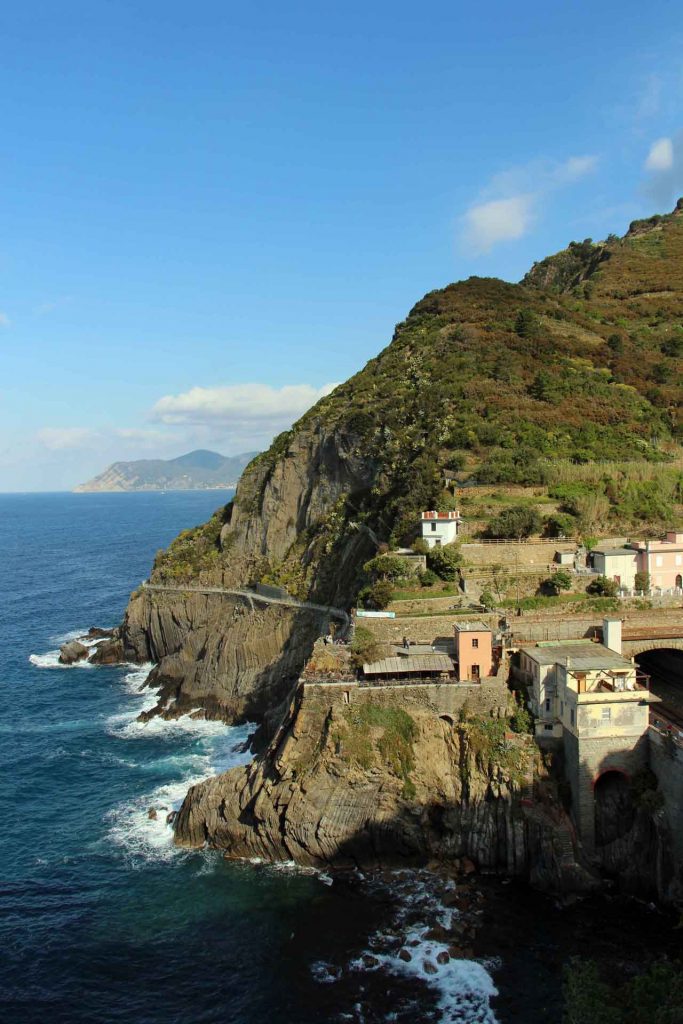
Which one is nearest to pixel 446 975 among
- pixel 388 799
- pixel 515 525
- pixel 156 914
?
pixel 388 799

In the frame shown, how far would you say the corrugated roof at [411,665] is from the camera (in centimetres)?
3947

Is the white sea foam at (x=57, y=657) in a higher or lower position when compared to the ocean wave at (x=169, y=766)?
higher

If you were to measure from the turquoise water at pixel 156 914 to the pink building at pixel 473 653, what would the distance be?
1127cm

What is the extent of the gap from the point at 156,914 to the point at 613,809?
862 inches

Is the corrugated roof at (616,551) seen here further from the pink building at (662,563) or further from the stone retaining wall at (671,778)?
the stone retaining wall at (671,778)

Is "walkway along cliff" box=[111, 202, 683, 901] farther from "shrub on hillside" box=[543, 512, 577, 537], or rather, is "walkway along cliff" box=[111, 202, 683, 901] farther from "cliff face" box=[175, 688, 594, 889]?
"shrub on hillside" box=[543, 512, 577, 537]

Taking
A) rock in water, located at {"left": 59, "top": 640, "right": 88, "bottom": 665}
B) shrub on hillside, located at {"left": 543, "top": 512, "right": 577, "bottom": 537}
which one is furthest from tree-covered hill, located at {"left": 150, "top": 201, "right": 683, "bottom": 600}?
rock in water, located at {"left": 59, "top": 640, "right": 88, "bottom": 665}

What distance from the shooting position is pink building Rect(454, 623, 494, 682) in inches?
1545

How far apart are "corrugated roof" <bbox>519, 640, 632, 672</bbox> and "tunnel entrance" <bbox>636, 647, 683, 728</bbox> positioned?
9.93 feet

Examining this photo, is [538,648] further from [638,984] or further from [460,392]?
[460,392]

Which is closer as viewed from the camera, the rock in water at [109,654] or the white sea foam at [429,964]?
the white sea foam at [429,964]

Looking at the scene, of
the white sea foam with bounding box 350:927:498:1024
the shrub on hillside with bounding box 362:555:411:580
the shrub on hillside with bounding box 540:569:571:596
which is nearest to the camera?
the white sea foam with bounding box 350:927:498:1024

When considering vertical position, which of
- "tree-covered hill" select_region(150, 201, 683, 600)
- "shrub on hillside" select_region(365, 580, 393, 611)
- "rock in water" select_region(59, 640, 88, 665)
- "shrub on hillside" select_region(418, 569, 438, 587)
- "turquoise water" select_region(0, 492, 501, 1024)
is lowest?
"turquoise water" select_region(0, 492, 501, 1024)

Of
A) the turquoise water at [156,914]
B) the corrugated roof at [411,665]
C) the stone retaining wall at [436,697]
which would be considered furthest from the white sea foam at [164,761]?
the corrugated roof at [411,665]
